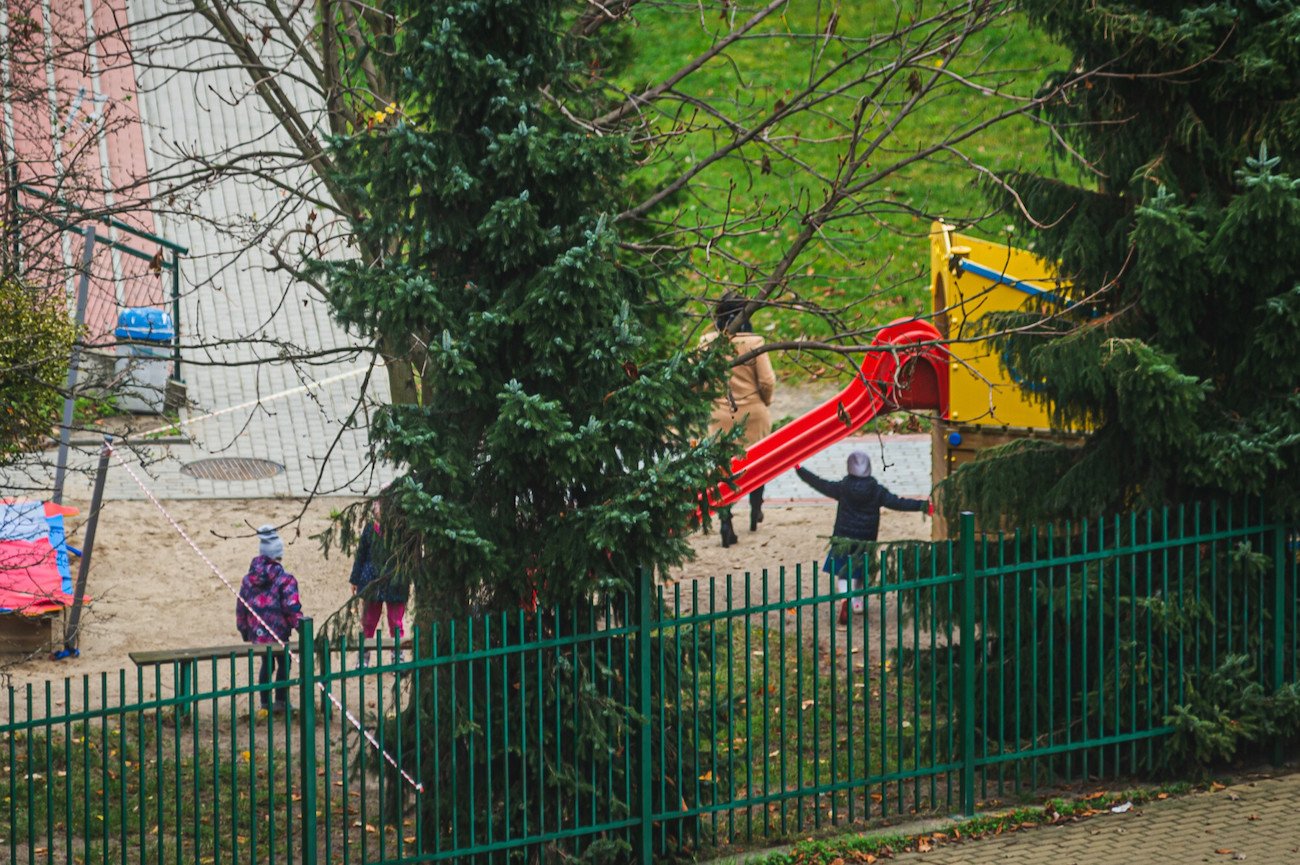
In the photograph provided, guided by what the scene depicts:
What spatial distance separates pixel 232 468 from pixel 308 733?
9640 millimetres

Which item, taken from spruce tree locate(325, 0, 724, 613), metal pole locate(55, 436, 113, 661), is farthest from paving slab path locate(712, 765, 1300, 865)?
metal pole locate(55, 436, 113, 661)

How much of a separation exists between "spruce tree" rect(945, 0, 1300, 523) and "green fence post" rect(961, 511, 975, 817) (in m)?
1.08

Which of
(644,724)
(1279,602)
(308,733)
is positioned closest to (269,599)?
(308,733)

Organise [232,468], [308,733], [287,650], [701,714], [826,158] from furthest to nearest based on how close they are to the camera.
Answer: [826,158], [232,468], [701,714], [287,650], [308,733]

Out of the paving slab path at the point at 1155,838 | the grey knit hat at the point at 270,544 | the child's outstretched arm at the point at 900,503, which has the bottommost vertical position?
Answer: the paving slab path at the point at 1155,838

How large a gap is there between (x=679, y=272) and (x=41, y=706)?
630 centimetres

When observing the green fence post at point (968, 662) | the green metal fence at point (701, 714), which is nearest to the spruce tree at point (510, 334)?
the green metal fence at point (701, 714)

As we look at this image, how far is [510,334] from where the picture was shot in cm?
803

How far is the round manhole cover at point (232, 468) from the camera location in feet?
54.3

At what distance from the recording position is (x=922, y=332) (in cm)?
1241

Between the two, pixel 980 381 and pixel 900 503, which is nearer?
pixel 980 381

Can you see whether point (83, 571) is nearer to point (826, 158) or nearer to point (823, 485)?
point (823, 485)

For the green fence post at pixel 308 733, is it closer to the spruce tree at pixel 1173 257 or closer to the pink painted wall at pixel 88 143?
the pink painted wall at pixel 88 143

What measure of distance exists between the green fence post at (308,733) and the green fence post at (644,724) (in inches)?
62.8
